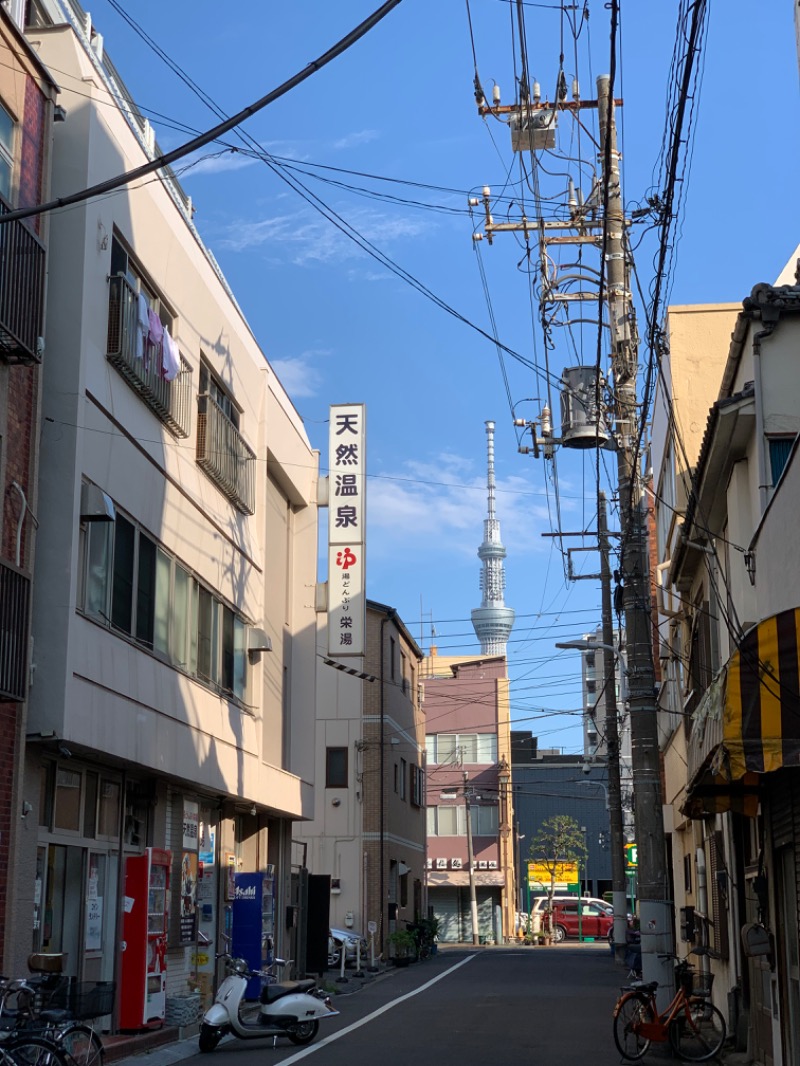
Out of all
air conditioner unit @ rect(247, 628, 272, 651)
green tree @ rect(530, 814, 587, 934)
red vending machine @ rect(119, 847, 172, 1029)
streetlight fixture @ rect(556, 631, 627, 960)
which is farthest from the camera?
green tree @ rect(530, 814, 587, 934)

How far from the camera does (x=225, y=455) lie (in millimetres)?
22219

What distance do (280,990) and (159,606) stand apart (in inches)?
218

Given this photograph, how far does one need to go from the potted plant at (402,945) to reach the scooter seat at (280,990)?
72.9ft

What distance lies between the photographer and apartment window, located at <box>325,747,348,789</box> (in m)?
42.8

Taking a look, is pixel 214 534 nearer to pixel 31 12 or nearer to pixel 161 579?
pixel 161 579

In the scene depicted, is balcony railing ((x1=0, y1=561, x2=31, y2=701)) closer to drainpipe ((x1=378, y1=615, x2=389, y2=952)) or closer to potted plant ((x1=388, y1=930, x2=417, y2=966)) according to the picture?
potted plant ((x1=388, y1=930, x2=417, y2=966))

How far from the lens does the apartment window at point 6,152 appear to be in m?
Result: 13.8

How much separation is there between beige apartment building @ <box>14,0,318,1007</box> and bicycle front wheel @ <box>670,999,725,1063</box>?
675cm

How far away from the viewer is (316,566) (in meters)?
29.3

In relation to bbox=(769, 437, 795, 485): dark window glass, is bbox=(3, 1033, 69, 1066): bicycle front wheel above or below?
below

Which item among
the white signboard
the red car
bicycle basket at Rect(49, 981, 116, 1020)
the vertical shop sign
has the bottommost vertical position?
the red car

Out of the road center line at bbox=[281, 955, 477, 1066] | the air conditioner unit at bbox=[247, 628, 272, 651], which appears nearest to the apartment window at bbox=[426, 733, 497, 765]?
the road center line at bbox=[281, 955, 477, 1066]

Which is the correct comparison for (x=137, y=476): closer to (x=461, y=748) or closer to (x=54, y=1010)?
(x=54, y=1010)

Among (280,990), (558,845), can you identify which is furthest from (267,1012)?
(558,845)
